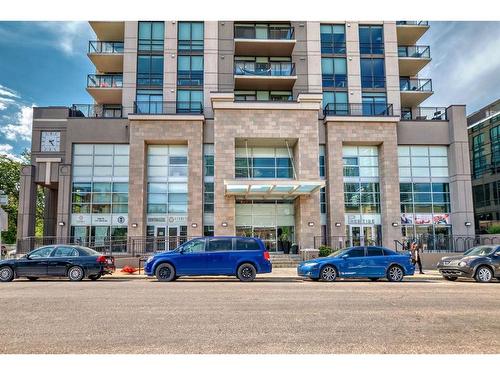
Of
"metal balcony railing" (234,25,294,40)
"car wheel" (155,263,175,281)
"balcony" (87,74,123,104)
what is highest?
"metal balcony railing" (234,25,294,40)

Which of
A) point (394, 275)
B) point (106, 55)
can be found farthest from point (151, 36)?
point (394, 275)

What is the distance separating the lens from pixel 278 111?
2986 centimetres

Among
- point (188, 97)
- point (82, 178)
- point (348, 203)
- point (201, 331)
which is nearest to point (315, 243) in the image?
point (348, 203)

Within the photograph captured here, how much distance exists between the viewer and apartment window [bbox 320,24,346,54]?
33438 millimetres

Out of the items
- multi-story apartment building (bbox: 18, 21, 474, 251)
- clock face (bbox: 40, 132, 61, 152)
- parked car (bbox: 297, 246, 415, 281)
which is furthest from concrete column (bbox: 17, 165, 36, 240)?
parked car (bbox: 297, 246, 415, 281)

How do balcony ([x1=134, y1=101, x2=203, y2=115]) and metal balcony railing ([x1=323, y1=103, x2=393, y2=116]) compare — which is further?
metal balcony railing ([x1=323, y1=103, x2=393, y2=116])

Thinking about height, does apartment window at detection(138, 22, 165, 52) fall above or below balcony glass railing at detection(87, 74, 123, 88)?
above

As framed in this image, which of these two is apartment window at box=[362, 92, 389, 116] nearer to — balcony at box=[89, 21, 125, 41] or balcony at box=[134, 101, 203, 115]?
balcony at box=[134, 101, 203, 115]

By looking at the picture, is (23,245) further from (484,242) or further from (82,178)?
(484,242)

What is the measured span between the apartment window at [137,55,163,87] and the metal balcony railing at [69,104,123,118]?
9.79 ft

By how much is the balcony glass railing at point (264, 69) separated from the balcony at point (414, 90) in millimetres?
9401

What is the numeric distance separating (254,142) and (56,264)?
17.6 metres

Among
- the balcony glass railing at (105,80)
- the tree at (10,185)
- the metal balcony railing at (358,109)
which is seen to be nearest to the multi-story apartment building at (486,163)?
the metal balcony railing at (358,109)

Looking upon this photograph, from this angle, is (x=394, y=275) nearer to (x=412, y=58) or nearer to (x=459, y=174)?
(x=459, y=174)
